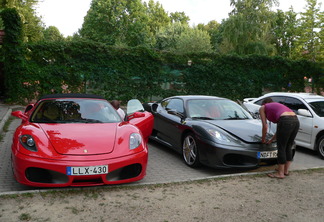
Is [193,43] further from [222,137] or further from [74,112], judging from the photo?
[74,112]

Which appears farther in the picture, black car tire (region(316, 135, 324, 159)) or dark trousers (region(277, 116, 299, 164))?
black car tire (region(316, 135, 324, 159))

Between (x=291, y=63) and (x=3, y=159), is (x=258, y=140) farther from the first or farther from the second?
(x=291, y=63)

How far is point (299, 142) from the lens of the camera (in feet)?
26.0

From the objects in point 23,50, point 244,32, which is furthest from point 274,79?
point 244,32

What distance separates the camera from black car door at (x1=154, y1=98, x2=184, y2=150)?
659 cm

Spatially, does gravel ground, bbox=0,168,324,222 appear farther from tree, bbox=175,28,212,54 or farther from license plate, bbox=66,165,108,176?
tree, bbox=175,28,212,54

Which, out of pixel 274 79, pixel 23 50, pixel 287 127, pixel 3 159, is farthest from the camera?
pixel 274 79

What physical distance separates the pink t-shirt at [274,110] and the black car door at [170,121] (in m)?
1.72

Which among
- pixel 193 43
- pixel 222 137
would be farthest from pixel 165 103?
pixel 193 43

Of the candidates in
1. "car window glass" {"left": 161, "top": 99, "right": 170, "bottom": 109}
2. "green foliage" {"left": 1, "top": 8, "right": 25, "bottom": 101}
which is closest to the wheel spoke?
"car window glass" {"left": 161, "top": 99, "right": 170, "bottom": 109}

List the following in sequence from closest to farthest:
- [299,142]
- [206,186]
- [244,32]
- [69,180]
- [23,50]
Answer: [69,180] < [206,186] < [299,142] < [23,50] < [244,32]

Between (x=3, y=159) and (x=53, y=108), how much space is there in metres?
1.63

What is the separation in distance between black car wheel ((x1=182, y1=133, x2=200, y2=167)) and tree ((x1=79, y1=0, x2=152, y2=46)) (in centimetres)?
4336

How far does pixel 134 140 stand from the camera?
4.76 meters
